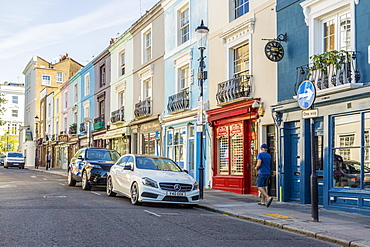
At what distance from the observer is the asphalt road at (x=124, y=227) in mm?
7565

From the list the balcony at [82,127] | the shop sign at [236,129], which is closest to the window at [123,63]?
the balcony at [82,127]

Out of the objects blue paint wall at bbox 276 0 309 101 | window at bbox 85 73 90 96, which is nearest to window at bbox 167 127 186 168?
blue paint wall at bbox 276 0 309 101

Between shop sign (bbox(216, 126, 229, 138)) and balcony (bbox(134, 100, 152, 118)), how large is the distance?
7.65m

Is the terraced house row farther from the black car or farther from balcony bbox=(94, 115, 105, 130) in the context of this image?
the black car

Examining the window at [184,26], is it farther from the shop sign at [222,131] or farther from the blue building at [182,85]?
the shop sign at [222,131]

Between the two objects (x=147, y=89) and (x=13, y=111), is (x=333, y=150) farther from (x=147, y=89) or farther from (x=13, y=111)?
(x=13, y=111)

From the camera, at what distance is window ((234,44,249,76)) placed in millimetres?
17656

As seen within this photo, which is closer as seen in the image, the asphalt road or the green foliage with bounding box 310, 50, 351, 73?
the asphalt road

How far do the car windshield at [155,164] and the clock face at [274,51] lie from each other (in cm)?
460

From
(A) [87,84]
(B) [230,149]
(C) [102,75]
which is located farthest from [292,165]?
(A) [87,84]

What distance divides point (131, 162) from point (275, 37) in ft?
20.8

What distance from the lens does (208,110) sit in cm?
1986

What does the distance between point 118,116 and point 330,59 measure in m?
20.5

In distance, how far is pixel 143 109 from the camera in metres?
26.7
